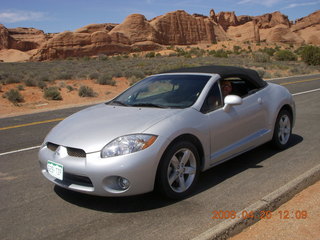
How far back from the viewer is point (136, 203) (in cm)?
395

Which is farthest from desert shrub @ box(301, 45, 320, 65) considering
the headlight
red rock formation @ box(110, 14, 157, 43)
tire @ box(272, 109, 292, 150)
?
red rock formation @ box(110, 14, 157, 43)

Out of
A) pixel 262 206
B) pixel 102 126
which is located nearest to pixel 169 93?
pixel 102 126

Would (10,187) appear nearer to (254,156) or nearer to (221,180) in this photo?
(221,180)

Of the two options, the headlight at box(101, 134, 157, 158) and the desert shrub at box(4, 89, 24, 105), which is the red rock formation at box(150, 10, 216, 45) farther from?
the headlight at box(101, 134, 157, 158)

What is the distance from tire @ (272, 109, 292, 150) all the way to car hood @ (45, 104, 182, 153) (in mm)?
2251

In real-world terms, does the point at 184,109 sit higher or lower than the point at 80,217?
higher

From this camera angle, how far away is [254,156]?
18.4 feet

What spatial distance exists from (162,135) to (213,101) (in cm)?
118

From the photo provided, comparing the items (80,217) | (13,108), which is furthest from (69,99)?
(80,217)

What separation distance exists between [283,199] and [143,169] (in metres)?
1.49

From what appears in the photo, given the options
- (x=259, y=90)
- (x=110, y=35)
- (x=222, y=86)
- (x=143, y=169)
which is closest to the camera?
(x=143, y=169)

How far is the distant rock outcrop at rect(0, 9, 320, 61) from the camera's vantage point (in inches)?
3007
